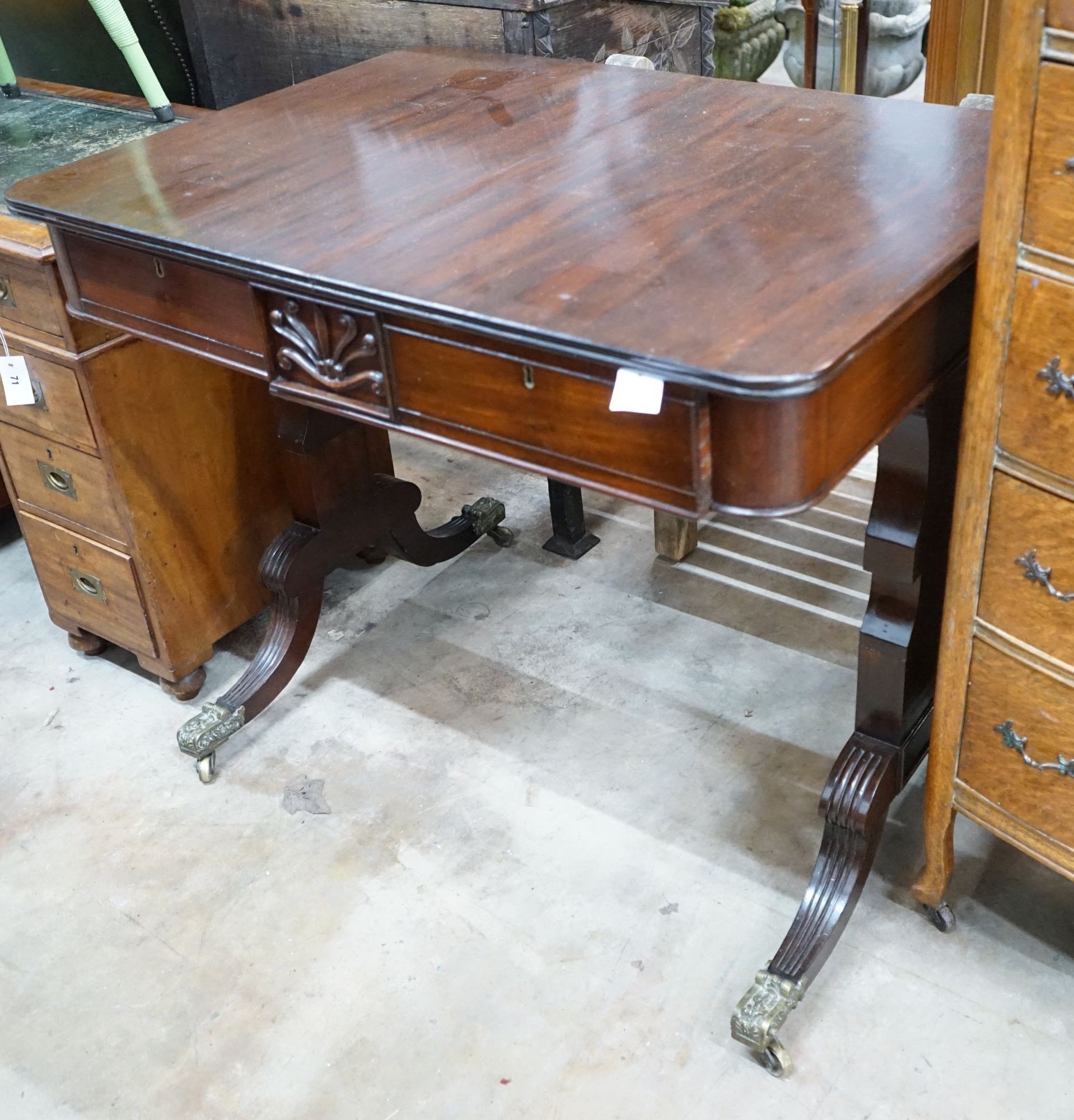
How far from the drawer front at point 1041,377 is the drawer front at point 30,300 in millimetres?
1263

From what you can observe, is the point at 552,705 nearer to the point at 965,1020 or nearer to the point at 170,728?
the point at 170,728

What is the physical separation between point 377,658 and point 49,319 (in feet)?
2.49

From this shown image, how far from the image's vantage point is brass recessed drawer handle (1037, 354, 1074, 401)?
114 centimetres

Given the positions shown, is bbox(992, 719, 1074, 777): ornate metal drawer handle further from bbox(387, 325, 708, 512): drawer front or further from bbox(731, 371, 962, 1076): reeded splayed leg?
bbox(387, 325, 708, 512): drawer front

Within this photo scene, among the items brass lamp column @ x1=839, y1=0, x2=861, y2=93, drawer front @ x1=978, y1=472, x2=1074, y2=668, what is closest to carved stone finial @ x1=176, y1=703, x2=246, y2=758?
drawer front @ x1=978, y1=472, x2=1074, y2=668

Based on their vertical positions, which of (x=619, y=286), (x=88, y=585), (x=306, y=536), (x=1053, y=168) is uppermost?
(x=1053, y=168)

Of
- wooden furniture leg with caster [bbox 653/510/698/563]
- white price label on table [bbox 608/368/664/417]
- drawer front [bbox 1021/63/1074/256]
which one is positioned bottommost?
wooden furniture leg with caster [bbox 653/510/698/563]

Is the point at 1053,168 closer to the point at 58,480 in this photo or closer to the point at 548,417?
the point at 548,417

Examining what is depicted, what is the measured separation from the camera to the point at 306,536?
1.99 meters

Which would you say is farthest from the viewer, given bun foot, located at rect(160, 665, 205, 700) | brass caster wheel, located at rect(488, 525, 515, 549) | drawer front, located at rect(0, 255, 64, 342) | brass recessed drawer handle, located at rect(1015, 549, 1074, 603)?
brass caster wheel, located at rect(488, 525, 515, 549)

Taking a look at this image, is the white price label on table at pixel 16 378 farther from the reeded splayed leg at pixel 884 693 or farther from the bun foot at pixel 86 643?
the reeded splayed leg at pixel 884 693

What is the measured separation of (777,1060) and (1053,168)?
3.26 feet

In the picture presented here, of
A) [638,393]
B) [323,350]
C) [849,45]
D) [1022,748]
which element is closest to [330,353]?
[323,350]

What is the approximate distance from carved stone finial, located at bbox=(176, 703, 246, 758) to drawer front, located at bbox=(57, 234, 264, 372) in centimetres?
64
